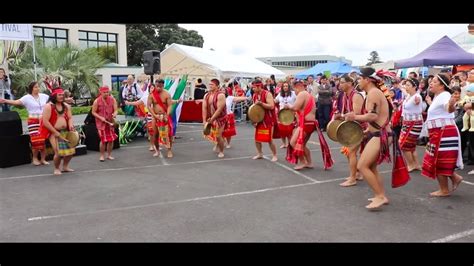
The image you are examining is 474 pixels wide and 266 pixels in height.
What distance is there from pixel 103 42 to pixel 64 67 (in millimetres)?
15712

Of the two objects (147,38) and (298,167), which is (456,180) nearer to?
(298,167)

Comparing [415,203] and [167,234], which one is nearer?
[167,234]

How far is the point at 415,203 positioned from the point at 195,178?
3.25 m

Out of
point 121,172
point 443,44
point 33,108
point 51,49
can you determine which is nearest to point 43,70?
point 51,49

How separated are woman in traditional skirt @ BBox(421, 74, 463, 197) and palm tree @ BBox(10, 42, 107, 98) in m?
17.9

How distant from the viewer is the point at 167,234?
14.2 ft

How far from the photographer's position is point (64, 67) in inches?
837

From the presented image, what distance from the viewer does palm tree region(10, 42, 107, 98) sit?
19.8 m

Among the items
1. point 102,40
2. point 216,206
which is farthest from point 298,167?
point 102,40

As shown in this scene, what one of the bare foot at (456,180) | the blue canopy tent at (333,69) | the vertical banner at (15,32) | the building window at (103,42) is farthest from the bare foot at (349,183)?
the building window at (103,42)

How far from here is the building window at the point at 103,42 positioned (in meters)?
34.2

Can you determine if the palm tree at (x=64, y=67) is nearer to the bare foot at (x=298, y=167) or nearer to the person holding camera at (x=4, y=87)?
the person holding camera at (x=4, y=87)

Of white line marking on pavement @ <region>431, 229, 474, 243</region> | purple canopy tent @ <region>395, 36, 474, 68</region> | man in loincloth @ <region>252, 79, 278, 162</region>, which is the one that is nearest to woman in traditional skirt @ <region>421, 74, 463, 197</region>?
white line marking on pavement @ <region>431, 229, 474, 243</region>
